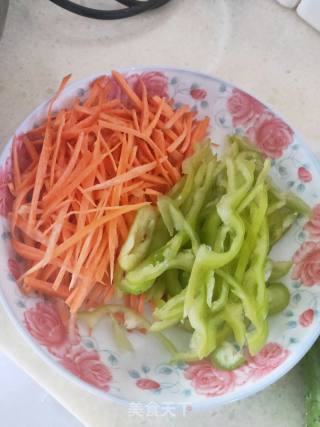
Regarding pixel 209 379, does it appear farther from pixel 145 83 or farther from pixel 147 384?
pixel 145 83

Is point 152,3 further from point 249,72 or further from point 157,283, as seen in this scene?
point 157,283

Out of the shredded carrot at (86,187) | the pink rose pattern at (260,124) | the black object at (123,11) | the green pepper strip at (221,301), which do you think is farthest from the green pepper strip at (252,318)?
the black object at (123,11)

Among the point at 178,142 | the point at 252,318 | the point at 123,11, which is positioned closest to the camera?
the point at 252,318

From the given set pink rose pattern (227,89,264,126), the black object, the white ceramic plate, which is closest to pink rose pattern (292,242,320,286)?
the white ceramic plate

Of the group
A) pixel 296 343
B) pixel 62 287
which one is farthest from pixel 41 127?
pixel 296 343

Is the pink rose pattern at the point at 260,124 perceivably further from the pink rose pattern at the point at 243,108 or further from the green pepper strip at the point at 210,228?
the green pepper strip at the point at 210,228

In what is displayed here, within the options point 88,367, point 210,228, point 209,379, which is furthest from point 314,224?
point 88,367

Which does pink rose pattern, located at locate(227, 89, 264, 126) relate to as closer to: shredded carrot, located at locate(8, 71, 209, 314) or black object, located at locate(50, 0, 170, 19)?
shredded carrot, located at locate(8, 71, 209, 314)
